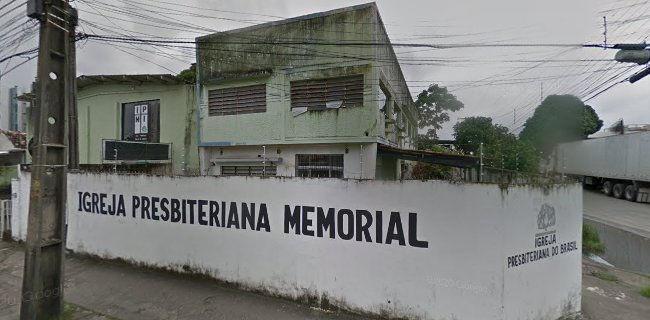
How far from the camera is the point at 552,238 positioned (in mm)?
4219

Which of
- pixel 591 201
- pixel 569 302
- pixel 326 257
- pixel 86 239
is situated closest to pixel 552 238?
pixel 569 302

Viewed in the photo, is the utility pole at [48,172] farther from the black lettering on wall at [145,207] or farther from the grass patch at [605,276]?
the grass patch at [605,276]

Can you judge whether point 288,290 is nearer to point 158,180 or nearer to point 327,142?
point 158,180

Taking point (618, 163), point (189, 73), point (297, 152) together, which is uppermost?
point (189, 73)

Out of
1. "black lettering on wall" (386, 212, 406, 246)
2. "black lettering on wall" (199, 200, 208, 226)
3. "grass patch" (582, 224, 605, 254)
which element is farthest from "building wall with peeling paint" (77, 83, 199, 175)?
"grass patch" (582, 224, 605, 254)

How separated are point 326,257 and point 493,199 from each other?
223 centimetres

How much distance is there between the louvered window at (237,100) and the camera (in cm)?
1126

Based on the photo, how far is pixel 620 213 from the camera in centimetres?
1454

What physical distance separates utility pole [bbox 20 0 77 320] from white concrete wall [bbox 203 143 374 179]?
5179 mm

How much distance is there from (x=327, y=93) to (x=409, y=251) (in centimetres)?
716

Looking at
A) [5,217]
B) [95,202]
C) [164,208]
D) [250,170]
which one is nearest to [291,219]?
[164,208]

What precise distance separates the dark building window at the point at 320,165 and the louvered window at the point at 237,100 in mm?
2264

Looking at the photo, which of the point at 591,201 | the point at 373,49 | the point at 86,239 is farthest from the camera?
the point at 591,201

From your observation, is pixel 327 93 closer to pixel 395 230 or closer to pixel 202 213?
pixel 202 213
